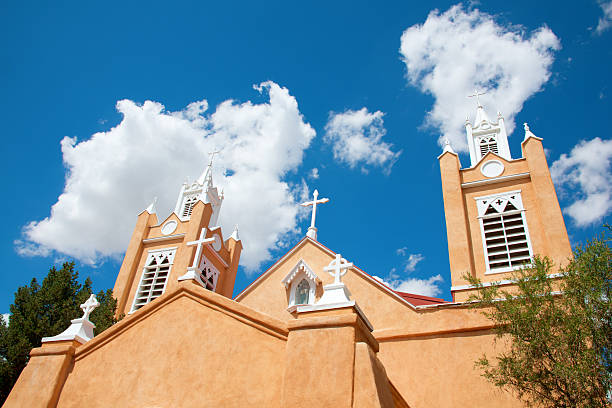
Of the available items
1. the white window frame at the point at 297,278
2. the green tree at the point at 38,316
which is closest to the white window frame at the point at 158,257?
the green tree at the point at 38,316

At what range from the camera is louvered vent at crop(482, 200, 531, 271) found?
15.4 meters

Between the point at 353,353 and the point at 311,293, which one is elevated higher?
the point at 311,293

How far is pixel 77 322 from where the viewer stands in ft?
30.1

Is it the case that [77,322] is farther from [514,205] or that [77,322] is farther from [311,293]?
[514,205]

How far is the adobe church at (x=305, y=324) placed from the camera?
22.1 ft

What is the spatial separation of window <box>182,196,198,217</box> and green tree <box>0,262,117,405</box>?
8552mm

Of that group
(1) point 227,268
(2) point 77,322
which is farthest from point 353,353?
(1) point 227,268

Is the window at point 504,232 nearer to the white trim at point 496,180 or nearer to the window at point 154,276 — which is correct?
the white trim at point 496,180

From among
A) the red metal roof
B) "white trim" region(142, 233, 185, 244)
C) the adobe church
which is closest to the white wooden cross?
the adobe church

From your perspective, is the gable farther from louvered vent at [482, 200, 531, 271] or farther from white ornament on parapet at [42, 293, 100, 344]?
white ornament on parapet at [42, 293, 100, 344]

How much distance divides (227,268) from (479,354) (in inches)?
570

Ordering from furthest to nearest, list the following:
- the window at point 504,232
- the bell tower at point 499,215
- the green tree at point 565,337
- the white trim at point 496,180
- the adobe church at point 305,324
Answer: the white trim at point 496,180 → the window at point 504,232 → the bell tower at point 499,215 → the green tree at point 565,337 → the adobe church at point 305,324

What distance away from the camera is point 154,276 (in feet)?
71.8

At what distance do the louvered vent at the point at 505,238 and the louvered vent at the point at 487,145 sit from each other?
436 cm
